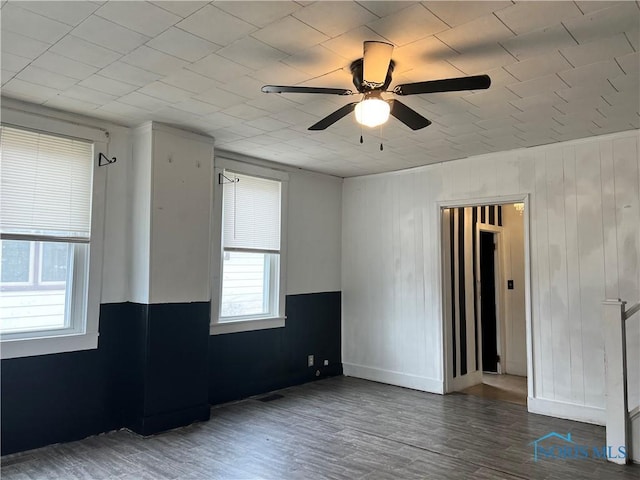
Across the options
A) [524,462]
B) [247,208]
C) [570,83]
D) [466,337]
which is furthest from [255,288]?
[570,83]

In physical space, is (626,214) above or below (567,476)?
above

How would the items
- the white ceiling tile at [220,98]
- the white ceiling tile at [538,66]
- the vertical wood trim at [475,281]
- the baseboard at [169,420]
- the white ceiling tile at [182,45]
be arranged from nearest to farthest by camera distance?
the white ceiling tile at [182,45], the white ceiling tile at [538,66], the white ceiling tile at [220,98], the baseboard at [169,420], the vertical wood trim at [475,281]

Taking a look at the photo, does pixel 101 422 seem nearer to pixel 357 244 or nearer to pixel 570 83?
pixel 357 244

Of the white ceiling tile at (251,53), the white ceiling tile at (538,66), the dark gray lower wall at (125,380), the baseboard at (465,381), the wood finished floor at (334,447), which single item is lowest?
the wood finished floor at (334,447)

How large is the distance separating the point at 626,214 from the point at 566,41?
233 cm

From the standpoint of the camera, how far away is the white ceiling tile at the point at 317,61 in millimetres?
2693

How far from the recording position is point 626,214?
13.7 ft

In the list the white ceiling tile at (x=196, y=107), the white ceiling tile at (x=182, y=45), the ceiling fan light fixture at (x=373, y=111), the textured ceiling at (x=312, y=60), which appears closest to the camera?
the textured ceiling at (x=312, y=60)

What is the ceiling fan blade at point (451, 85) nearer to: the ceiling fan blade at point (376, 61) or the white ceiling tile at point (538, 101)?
the ceiling fan blade at point (376, 61)

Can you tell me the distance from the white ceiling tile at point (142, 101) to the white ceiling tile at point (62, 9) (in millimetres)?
1052

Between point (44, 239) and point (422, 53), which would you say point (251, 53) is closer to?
point (422, 53)

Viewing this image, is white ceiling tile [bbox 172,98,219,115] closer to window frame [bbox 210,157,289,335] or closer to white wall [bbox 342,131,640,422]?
window frame [bbox 210,157,289,335]

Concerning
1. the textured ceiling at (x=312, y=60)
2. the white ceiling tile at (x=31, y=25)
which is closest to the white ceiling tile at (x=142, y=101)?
the textured ceiling at (x=312, y=60)

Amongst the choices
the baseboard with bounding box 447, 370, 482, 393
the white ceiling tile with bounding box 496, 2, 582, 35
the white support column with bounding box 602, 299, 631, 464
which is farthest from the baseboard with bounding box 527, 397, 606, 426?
the white ceiling tile with bounding box 496, 2, 582, 35
